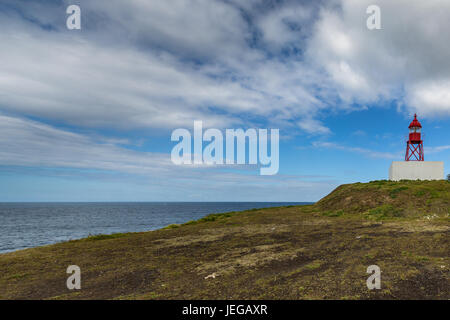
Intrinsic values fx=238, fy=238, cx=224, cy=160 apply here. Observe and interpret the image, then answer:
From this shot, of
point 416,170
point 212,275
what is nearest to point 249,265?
point 212,275

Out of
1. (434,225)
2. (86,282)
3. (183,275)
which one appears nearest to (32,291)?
(86,282)

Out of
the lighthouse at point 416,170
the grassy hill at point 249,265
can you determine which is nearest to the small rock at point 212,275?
the grassy hill at point 249,265

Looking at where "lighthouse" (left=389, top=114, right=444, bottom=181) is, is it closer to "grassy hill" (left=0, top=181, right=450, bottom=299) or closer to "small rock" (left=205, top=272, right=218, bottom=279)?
"grassy hill" (left=0, top=181, right=450, bottom=299)

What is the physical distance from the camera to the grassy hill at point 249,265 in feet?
26.6

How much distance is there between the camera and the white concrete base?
35125 millimetres

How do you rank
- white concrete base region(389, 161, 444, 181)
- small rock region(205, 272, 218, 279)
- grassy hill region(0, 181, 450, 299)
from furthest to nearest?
white concrete base region(389, 161, 444, 181), small rock region(205, 272, 218, 279), grassy hill region(0, 181, 450, 299)

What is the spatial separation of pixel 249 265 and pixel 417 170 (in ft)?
122

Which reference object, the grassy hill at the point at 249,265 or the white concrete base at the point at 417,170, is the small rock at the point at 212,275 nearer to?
the grassy hill at the point at 249,265

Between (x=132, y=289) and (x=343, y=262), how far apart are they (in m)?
8.91

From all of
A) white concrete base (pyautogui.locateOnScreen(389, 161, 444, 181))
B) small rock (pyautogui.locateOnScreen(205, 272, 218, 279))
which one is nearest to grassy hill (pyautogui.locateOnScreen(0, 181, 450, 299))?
small rock (pyautogui.locateOnScreen(205, 272, 218, 279))

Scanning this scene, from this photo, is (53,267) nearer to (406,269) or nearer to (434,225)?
(406,269)

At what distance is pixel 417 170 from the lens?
35812 mm

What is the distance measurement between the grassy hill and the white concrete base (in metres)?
22.4
